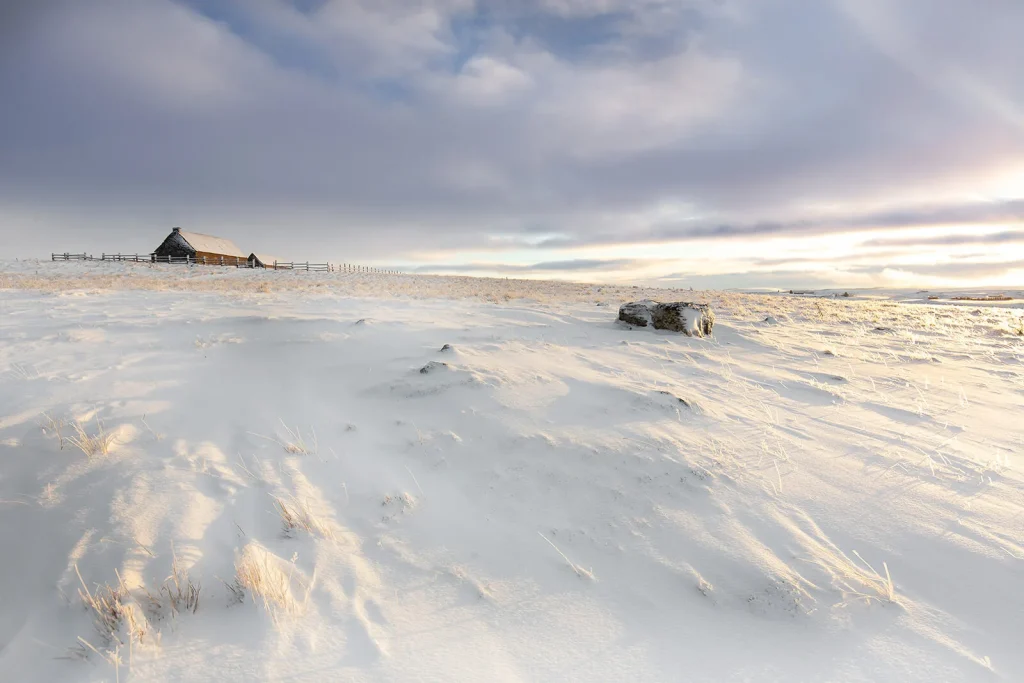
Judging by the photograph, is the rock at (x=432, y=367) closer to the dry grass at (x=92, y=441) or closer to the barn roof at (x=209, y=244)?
the dry grass at (x=92, y=441)

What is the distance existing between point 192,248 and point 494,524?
5755cm

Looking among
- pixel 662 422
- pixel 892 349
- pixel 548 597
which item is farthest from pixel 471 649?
pixel 892 349

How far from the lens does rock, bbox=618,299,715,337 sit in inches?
387

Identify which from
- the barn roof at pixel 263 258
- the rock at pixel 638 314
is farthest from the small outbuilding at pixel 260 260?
the rock at pixel 638 314

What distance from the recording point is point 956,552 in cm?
307

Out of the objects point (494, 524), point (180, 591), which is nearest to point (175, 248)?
point (180, 591)

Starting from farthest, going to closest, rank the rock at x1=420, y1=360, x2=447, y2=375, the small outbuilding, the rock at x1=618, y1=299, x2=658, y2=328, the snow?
the small outbuilding
the rock at x1=618, y1=299, x2=658, y2=328
the rock at x1=420, y1=360, x2=447, y2=375
the snow

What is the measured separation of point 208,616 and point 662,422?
3.80 m

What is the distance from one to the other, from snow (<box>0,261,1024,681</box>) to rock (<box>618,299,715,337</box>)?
11.5ft

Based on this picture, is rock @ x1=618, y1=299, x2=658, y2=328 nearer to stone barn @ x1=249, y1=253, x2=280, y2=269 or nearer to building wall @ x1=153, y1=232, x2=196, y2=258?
building wall @ x1=153, y1=232, x2=196, y2=258

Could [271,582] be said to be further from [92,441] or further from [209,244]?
[209,244]

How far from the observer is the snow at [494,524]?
2432 mm

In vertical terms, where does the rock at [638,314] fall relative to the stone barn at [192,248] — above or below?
below

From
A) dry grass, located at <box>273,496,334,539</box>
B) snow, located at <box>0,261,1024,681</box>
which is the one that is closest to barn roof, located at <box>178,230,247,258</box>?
snow, located at <box>0,261,1024,681</box>
